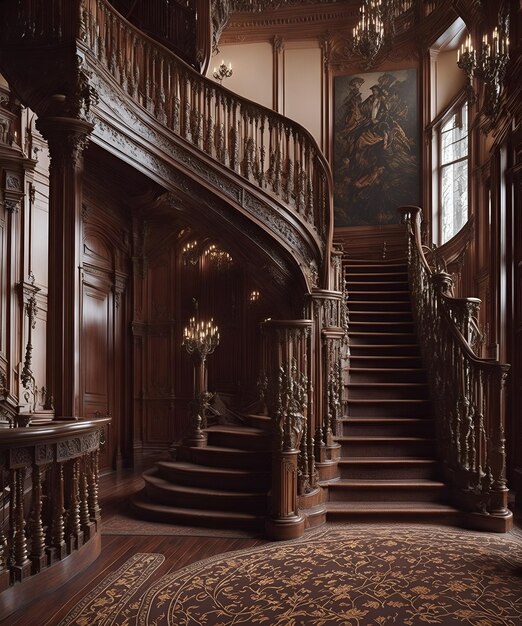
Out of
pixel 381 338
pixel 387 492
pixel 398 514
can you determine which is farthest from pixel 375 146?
pixel 398 514

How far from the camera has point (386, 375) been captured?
8.17 m

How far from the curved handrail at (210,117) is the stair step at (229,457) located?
218 cm

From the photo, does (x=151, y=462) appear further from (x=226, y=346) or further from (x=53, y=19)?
(x=53, y=19)

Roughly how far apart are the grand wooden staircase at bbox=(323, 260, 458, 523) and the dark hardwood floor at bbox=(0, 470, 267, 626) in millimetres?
1264

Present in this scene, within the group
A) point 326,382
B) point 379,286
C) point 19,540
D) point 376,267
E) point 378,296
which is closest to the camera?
point 19,540

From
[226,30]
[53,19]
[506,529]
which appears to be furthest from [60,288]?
[226,30]

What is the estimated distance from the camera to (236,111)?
24.5ft

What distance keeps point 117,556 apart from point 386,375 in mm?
4162

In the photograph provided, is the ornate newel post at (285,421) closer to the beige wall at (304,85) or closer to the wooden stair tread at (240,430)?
the wooden stair tread at (240,430)

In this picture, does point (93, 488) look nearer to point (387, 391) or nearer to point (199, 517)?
point (199, 517)

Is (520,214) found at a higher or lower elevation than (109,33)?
lower

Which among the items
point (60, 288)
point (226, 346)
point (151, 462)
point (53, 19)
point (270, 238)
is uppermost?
point (53, 19)

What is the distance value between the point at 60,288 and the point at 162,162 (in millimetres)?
2030

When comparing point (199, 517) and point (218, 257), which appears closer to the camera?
point (199, 517)
